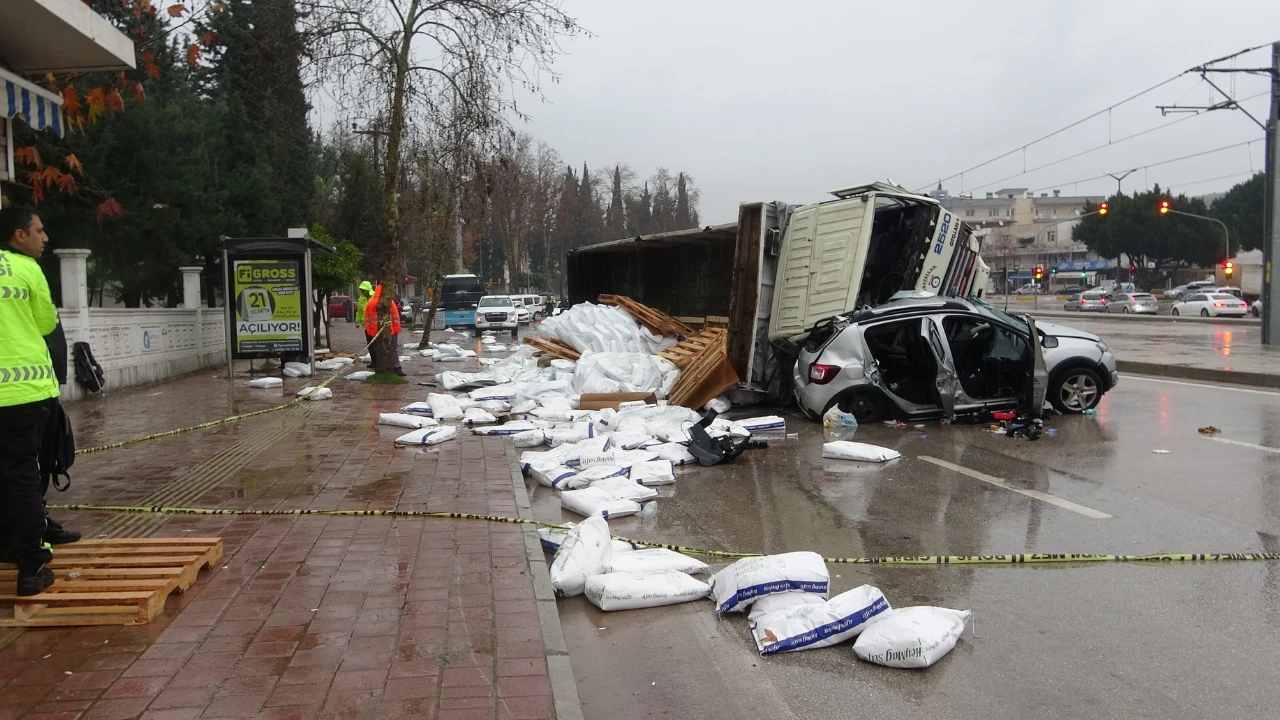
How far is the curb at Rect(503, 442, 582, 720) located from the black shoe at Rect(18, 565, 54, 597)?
233cm

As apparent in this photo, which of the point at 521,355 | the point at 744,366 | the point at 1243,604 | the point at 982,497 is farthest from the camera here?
the point at 521,355

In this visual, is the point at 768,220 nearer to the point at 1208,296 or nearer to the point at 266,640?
the point at 266,640

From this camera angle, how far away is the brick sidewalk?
366 centimetres

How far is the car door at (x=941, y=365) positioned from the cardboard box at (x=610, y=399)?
3.89 metres

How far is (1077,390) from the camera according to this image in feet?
38.9

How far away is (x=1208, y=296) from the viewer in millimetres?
45406

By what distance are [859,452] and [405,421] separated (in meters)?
5.21

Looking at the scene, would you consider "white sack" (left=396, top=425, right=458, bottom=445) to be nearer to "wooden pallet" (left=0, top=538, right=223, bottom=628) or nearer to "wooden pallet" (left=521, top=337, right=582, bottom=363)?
"wooden pallet" (left=0, top=538, right=223, bottom=628)

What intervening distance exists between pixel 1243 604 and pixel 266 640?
16.1 feet

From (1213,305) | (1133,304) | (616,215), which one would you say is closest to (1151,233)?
(1133,304)

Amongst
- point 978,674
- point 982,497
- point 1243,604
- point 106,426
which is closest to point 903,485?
point 982,497

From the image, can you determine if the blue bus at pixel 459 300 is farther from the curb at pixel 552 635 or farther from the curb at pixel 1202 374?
the curb at pixel 552 635

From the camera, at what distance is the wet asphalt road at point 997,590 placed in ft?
13.4

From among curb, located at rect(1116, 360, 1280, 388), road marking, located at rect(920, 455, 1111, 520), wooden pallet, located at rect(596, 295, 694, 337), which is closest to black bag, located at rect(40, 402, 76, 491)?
road marking, located at rect(920, 455, 1111, 520)
